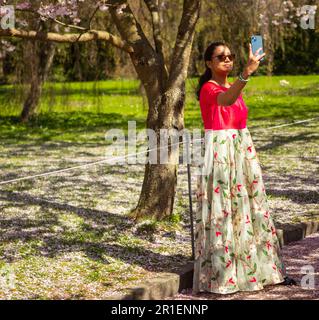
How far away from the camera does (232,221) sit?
5.88m

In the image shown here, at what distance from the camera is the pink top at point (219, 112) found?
19.1 ft

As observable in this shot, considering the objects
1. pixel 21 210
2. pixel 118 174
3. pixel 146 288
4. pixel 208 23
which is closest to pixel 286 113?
pixel 208 23

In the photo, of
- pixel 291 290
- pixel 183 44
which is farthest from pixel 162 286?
pixel 183 44

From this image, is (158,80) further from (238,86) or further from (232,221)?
(238,86)

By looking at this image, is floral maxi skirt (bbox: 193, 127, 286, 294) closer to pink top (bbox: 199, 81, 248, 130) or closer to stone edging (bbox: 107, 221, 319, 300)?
pink top (bbox: 199, 81, 248, 130)

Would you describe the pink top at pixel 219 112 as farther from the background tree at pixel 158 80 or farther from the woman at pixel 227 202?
the background tree at pixel 158 80

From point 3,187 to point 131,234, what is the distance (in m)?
3.33

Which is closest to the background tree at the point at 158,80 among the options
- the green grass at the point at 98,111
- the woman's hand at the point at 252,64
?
the woman's hand at the point at 252,64

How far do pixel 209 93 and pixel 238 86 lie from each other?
1.23 feet

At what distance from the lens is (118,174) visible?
11.7 metres

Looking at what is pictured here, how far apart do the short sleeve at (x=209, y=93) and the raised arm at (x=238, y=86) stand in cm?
9

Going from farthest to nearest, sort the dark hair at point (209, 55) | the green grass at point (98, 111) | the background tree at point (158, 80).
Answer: the green grass at point (98, 111)
the background tree at point (158, 80)
the dark hair at point (209, 55)
